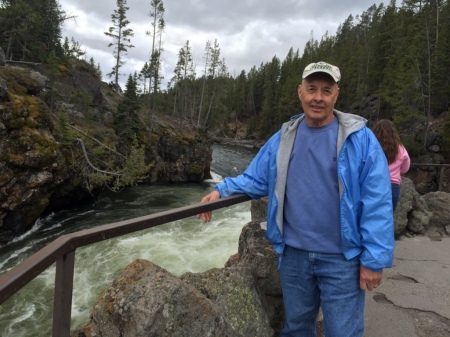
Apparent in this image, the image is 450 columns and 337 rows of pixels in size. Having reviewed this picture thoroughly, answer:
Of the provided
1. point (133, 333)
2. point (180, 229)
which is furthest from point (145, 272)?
point (180, 229)

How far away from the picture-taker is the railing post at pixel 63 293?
1.61 metres

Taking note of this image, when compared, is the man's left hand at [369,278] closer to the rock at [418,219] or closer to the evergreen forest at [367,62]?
the rock at [418,219]

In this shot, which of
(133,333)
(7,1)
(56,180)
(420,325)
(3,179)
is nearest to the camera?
(133,333)

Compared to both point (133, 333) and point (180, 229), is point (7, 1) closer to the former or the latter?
point (180, 229)

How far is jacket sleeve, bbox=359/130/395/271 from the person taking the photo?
6.41ft

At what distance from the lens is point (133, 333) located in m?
1.99

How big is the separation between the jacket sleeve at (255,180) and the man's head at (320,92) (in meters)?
0.40

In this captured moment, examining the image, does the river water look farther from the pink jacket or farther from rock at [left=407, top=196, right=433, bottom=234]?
the pink jacket

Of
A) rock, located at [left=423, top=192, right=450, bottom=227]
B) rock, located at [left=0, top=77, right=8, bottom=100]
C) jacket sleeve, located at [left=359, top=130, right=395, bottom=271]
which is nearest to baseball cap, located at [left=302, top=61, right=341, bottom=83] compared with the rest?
jacket sleeve, located at [left=359, top=130, right=395, bottom=271]

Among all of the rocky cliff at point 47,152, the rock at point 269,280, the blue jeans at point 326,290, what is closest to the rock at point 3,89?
the rocky cliff at point 47,152

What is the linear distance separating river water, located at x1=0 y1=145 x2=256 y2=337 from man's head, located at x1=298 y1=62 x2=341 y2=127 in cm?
708

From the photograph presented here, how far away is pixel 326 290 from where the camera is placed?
2162 mm

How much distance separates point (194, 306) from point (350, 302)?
1.06 m

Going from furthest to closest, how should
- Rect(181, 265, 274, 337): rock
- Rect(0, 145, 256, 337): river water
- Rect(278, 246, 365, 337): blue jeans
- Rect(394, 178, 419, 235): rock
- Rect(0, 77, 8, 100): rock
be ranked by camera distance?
Rect(0, 77, 8, 100): rock
Rect(0, 145, 256, 337): river water
Rect(394, 178, 419, 235): rock
Rect(181, 265, 274, 337): rock
Rect(278, 246, 365, 337): blue jeans
